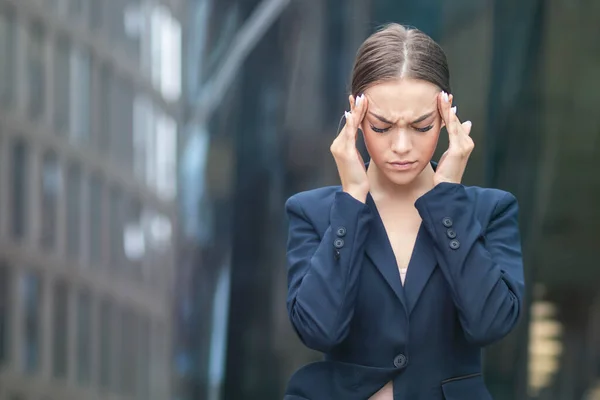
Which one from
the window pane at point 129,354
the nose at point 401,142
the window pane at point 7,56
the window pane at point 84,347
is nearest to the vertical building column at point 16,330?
the window pane at point 84,347

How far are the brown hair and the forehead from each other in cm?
→ 1

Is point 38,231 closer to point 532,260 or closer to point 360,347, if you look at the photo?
point 532,260

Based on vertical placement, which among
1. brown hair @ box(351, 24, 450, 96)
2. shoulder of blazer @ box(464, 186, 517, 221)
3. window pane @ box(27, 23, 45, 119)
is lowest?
shoulder of blazer @ box(464, 186, 517, 221)

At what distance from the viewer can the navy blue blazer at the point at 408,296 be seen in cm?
214

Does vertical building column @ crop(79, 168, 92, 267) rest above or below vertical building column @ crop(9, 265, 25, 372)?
above

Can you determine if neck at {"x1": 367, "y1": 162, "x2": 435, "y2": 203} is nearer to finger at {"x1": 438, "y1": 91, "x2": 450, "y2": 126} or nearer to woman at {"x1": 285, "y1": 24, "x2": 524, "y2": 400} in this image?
woman at {"x1": 285, "y1": 24, "x2": 524, "y2": 400}

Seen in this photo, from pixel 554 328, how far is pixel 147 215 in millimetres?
1901

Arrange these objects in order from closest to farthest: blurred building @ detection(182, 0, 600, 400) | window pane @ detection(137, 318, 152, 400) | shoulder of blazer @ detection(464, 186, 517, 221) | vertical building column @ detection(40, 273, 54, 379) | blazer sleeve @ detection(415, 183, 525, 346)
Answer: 1. blazer sleeve @ detection(415, 183, 525, 346)
2. shoulder of blazer @ detection(464, 186, 517, 221)
3. blurred building @ detection(182, 0, 600, 400)
4. window pane @ detection(137, 318, 152, 400)
5. vertical building column @ detection(40, 273, 54, 379)

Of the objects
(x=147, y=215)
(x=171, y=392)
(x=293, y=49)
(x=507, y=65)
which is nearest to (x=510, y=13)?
(x=507, y=65)

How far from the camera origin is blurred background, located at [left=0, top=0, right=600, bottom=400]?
4.62 meters

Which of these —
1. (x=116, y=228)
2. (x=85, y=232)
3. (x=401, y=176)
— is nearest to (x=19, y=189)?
(x=85, y=232)

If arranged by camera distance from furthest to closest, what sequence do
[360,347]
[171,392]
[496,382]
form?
1. [171,392]
2. [496,382]
3. [360,347]

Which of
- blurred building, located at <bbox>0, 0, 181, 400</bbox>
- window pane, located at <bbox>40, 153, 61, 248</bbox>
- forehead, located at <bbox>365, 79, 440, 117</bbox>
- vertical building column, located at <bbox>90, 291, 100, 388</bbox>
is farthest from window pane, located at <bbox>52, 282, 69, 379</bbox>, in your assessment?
forehead, located at <bbox>365, 79, 440, 117</bbox>

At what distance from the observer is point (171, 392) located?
16.4 feet
